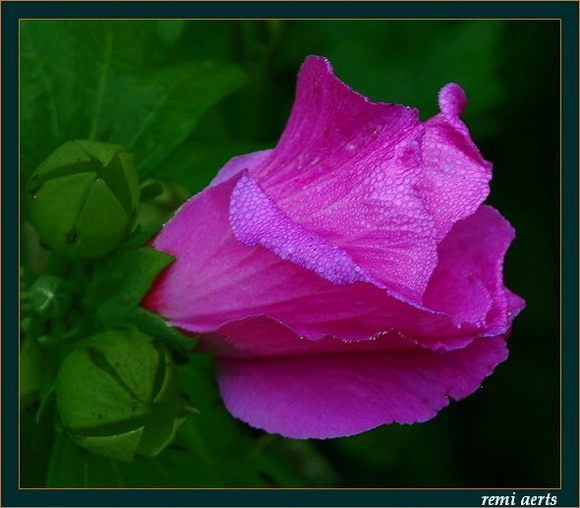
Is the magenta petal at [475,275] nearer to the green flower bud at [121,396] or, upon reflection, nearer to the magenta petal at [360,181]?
the magenta petal at [360,181]

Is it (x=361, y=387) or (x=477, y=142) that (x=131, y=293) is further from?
(x=477, y=142)

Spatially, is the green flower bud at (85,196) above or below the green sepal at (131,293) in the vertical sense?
above

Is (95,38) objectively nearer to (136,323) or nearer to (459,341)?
(136,323)

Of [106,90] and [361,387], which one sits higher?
[106,90]

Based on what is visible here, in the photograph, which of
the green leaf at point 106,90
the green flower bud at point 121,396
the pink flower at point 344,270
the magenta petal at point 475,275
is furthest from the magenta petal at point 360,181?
the green leaf at point 106,90

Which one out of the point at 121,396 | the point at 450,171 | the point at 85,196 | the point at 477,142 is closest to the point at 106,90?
the point at 85,196

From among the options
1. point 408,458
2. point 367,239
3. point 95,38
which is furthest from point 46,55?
point 408,458
